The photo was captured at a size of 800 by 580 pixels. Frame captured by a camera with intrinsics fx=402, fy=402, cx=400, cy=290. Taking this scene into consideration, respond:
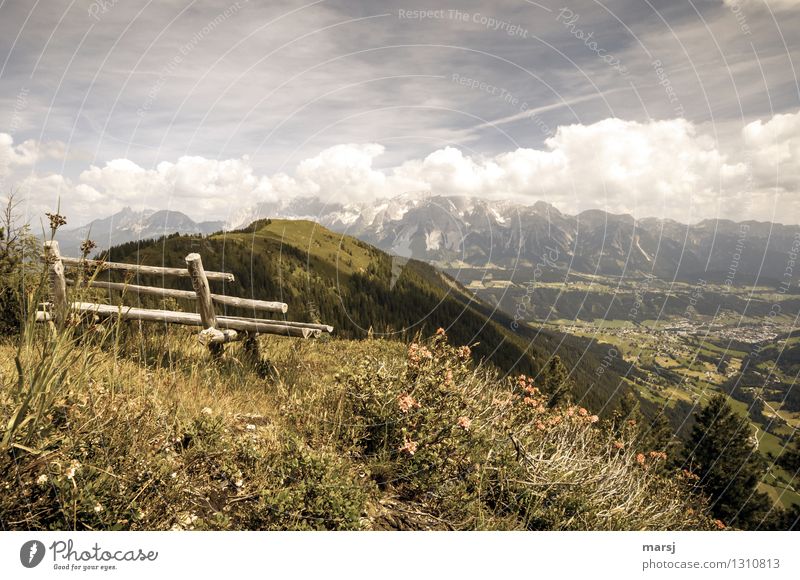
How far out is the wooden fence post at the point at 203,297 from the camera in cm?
638

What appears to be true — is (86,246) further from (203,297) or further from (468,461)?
(203,297)

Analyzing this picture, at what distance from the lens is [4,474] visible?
2.55 meters

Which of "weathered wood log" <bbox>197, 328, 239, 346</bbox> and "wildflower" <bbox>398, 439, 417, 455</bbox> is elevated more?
"weathered wood log" <bbox>197, 328, 239, 346</bbox>

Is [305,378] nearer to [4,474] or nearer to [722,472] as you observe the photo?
[4,474]

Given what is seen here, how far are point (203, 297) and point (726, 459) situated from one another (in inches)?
Result: 1663

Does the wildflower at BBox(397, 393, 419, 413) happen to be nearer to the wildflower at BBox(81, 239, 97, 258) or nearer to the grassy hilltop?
the grassy hilltop

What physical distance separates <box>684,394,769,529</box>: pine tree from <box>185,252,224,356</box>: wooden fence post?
108ft

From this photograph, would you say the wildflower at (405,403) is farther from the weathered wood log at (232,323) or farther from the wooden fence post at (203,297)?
the wooden fence post at (203,297)

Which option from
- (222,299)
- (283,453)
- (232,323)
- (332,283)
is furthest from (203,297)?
(332,283)

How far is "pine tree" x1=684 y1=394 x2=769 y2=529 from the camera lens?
31.2 metres

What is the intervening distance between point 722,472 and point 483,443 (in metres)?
38.6

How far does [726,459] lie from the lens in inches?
1296

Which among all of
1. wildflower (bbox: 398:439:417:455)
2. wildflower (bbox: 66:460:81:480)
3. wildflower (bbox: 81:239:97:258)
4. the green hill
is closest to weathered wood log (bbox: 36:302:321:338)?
wildflower (bbox: 398:439:417:455)
